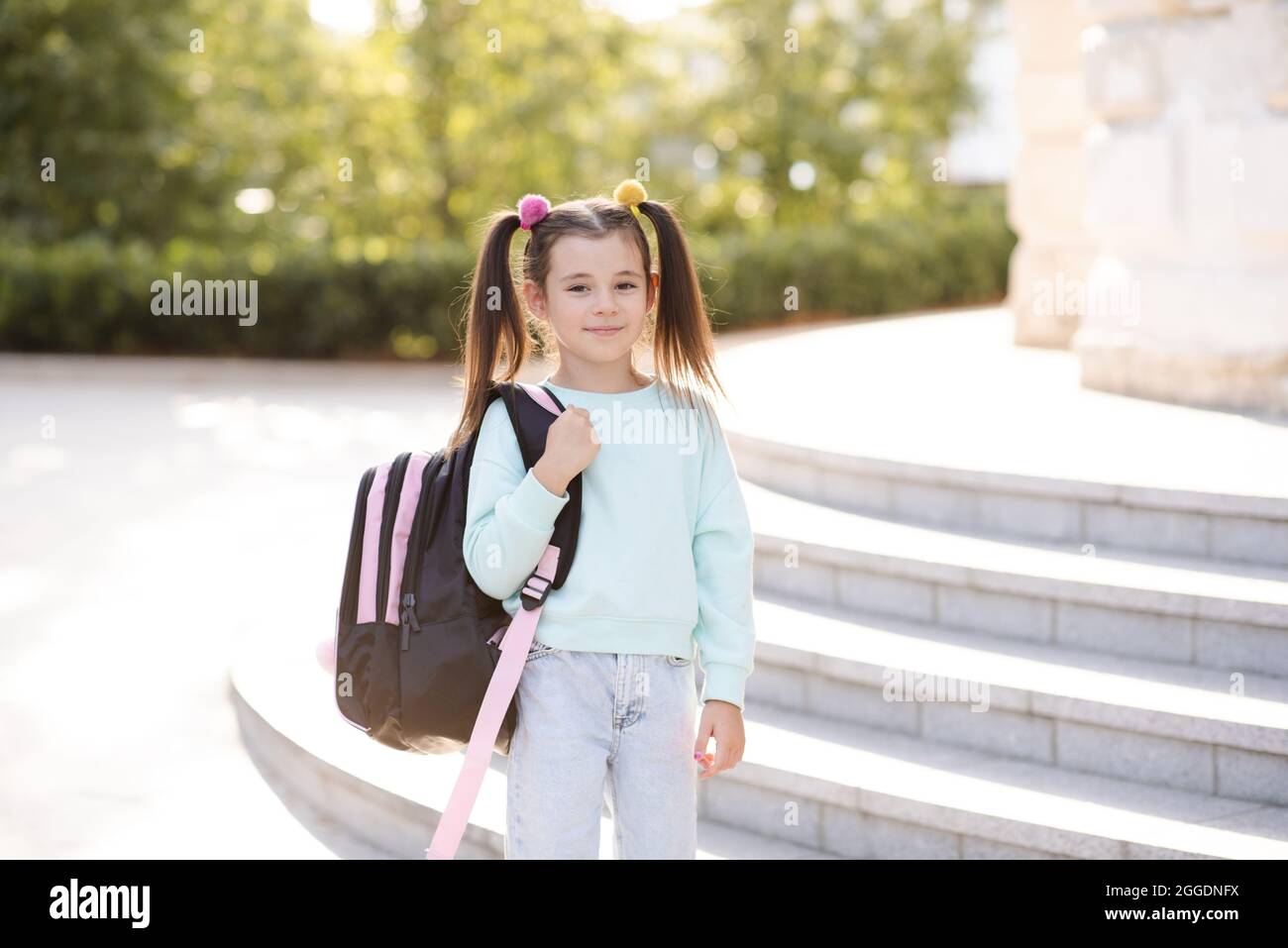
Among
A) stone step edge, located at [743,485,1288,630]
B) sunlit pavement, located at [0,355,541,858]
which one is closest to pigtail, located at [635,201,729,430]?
stone step edge, located at [743,485,1288,630]

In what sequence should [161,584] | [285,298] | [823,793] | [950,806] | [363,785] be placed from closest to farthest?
[950,806] < [823,793] < [363,785] < [161,584] < [285,298]

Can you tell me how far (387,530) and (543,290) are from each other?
481mm

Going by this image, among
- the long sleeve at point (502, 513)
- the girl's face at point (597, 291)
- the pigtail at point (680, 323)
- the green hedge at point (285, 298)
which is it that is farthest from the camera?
the green hedge at point (285, 298)

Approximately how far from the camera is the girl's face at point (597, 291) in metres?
2.37

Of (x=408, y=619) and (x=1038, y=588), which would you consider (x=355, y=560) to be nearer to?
(x=408, y=619)

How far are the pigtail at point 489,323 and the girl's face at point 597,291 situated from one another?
0.35ft

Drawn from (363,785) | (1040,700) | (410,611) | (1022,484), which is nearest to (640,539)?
(410,611)

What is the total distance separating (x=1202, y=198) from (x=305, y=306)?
9.99m

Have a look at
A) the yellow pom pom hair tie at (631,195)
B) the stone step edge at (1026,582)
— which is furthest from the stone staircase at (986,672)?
the yellow pom pom hair tie at (631,195)

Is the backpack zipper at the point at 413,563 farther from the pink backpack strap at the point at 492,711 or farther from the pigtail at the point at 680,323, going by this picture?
the pigtail at the point at 680,323

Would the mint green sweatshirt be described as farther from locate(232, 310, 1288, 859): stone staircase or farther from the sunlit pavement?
the sunlit pavement

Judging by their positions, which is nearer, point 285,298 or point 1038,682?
point 1038,682

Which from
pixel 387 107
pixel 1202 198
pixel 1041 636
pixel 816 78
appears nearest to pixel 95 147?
pixel 387 107

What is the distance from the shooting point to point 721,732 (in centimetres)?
239
